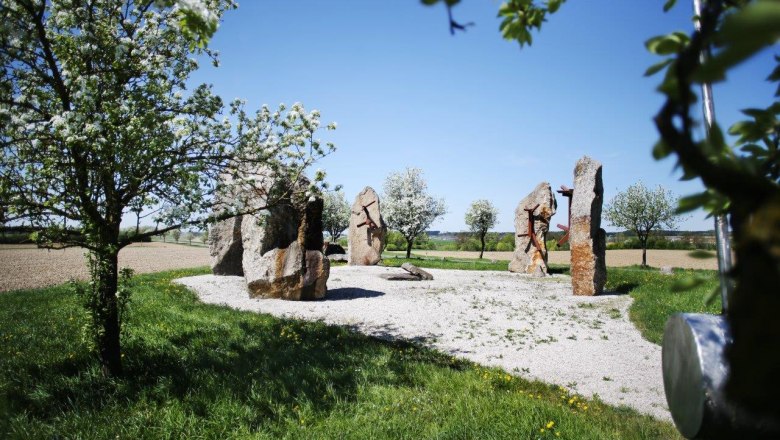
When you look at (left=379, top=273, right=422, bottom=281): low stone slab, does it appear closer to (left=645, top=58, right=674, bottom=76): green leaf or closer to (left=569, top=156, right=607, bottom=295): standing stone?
(left=569, top=156, right=607, bottom=295): standing stone

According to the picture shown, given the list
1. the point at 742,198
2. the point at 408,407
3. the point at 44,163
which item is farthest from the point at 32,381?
the point at 742,198

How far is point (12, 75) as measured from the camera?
18.1ft

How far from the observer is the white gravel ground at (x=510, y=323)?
755 centimetres

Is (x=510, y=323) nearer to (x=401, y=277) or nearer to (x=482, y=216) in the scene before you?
(x=401, y=277)

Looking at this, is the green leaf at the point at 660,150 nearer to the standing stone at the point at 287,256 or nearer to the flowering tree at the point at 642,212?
the standing stone at the point at 287,256

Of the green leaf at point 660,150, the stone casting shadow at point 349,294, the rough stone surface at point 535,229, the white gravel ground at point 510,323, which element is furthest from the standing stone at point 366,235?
the green leaf at point 660,150

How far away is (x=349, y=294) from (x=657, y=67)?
14590 millimetres

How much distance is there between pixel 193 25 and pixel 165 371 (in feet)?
17.5

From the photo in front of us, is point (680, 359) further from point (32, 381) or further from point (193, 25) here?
point (32, 381)

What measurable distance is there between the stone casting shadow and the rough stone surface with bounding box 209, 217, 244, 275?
529cm

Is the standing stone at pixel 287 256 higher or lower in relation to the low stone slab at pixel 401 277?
higher

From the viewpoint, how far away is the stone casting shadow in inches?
576

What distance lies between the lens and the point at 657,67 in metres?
1.11

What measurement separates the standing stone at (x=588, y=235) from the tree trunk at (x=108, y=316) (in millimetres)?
13853
